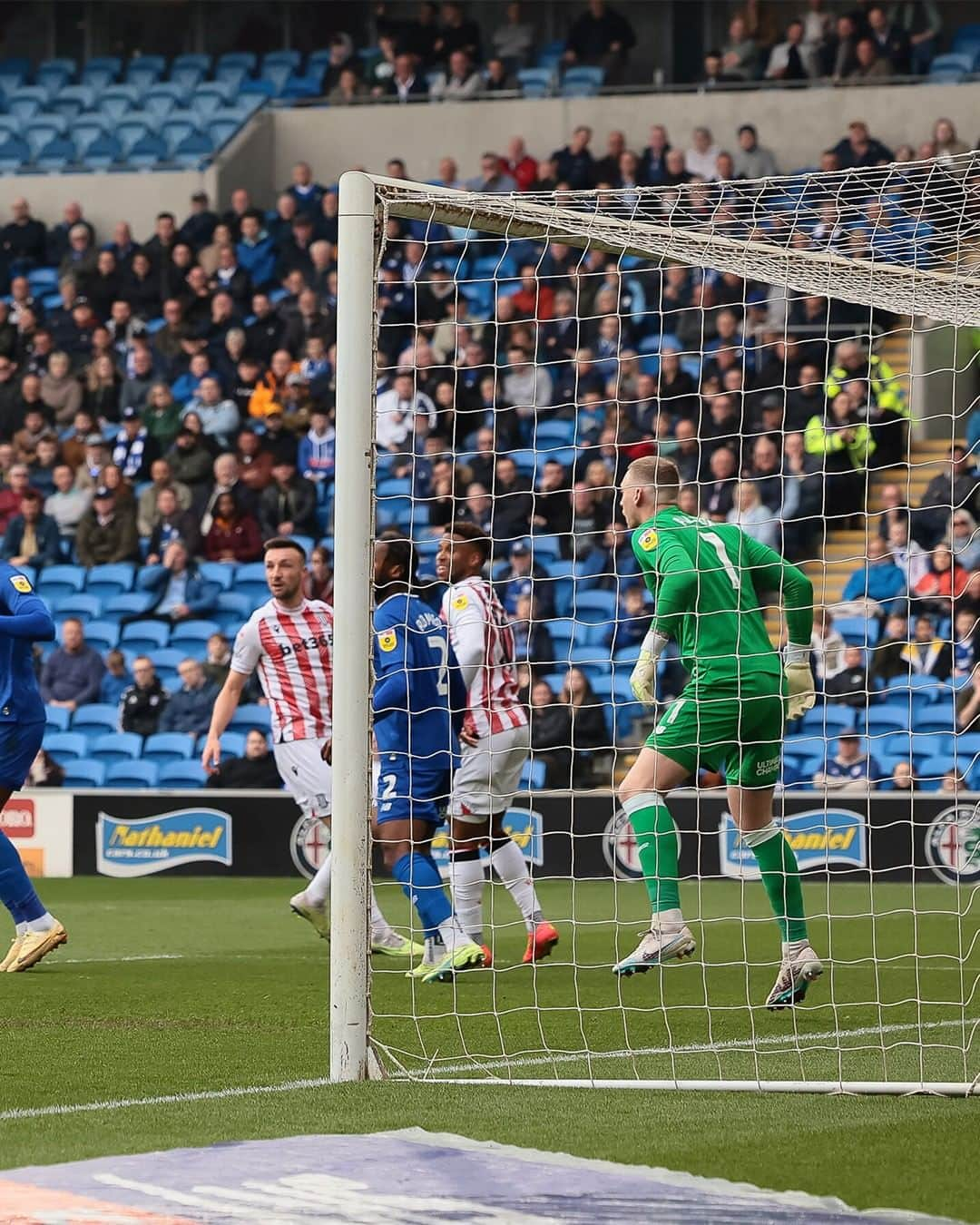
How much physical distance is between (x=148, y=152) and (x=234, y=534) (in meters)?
7.29

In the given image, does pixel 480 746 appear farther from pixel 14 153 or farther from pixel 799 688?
pixel 14 153

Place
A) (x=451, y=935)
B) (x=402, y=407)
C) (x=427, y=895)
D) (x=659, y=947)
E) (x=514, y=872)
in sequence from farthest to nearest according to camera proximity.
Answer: (x=402, y=407), (x=514, y=872), (x=427, y=895), (x=451, y=935), (x=659, y=947)

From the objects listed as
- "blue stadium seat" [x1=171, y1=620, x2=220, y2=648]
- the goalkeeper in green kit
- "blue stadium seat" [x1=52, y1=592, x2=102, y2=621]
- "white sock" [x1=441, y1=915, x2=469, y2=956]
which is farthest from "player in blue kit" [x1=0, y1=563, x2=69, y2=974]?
"blue stadium seat" [x1=52, y1=592, x2=102, y2=621]

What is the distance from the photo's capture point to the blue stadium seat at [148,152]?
22938 millimetres

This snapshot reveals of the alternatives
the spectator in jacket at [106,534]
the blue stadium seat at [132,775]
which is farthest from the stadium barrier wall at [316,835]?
the spectator in jacket at [106,534]

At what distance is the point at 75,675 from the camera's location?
56.3 ft

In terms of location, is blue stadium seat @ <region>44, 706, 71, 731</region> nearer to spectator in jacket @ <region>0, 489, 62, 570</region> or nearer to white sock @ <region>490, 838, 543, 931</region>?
spectator in jacket @ <region>0, 489, 62, 570</region>

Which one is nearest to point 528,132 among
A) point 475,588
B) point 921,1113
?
point 475,588

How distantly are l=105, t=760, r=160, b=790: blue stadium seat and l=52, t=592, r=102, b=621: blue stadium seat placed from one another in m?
1.98

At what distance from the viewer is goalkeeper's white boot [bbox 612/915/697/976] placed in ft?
21.9

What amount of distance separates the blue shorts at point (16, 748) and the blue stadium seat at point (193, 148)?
50.1 ft

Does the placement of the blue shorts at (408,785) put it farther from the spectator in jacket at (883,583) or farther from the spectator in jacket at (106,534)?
the spectator in jacket at (106,534)

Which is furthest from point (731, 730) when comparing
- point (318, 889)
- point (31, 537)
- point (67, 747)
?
point (31, 537)

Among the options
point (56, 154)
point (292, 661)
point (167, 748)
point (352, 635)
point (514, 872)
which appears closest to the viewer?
point (352, 635)
